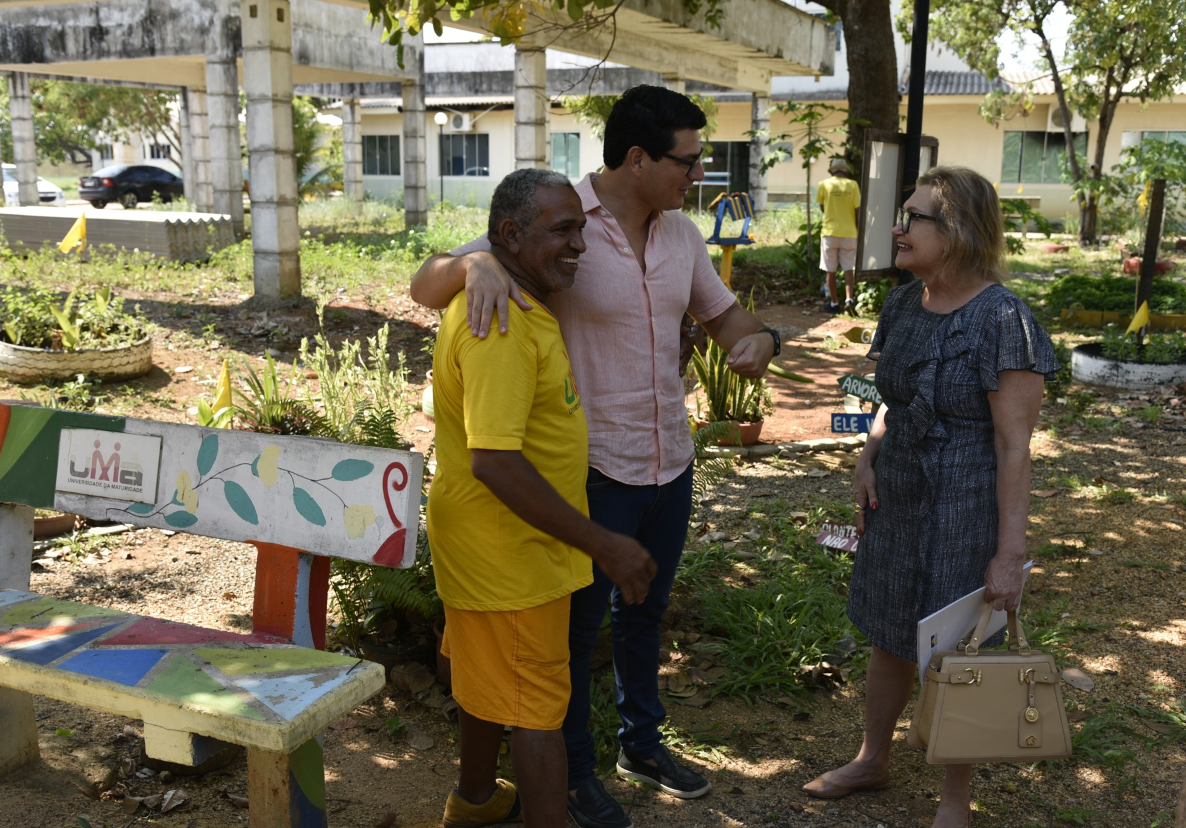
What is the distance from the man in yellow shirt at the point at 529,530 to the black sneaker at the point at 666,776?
694 millimetres

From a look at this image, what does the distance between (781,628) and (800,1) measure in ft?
64.1

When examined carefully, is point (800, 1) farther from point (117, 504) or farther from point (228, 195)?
point (117, 504)

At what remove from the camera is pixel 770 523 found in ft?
18.0

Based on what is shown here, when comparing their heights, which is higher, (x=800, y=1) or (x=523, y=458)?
(x=800, y=1)

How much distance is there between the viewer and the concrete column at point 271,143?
1033 centimetres

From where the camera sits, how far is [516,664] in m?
2.47

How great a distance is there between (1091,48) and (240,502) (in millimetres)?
20324

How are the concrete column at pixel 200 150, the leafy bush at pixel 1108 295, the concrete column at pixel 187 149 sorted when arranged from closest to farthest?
the leafy bush at pixel 1108 295
the concrete column at pixel 200 150
the concrete column at pixel 187 149

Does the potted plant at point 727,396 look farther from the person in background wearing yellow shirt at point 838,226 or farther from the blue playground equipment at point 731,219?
the person in background wearing yellow shirt at point 838,226

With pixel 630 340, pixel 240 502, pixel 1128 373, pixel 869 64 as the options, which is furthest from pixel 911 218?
pixel 869 64

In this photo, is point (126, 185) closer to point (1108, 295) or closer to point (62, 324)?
point (62, 324)

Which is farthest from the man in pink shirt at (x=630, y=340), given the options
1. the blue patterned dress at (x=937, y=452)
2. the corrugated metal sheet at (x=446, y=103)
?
the corrugated metal sheet at (x=446, y=103)

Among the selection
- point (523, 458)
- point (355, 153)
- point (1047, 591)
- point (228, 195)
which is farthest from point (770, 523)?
point (355, 153)

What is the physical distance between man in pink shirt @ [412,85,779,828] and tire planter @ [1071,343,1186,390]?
6.86m
